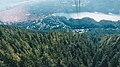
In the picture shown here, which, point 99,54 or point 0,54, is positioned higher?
point 0,54

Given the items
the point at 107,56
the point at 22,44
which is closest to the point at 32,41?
the point at 22,44

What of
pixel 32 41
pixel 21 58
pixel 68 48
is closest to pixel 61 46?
pixel 68 48

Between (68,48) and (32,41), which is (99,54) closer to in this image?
(68,48)

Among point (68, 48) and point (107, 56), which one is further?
point (68, 48)

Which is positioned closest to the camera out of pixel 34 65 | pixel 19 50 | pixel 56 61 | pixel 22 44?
pixel 34 65

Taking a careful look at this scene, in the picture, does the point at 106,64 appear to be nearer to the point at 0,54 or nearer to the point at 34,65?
the point at 34,65

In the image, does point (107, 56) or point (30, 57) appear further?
point (107, 56)

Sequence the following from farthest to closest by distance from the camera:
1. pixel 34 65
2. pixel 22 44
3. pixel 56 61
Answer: pixel 22 44 → pixel 56 61 → pixel 34 65

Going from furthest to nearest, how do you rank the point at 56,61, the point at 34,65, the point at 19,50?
the point at 19,50
the point at 56,61
the point at 34,65

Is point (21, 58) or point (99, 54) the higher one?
point (21, 58)
